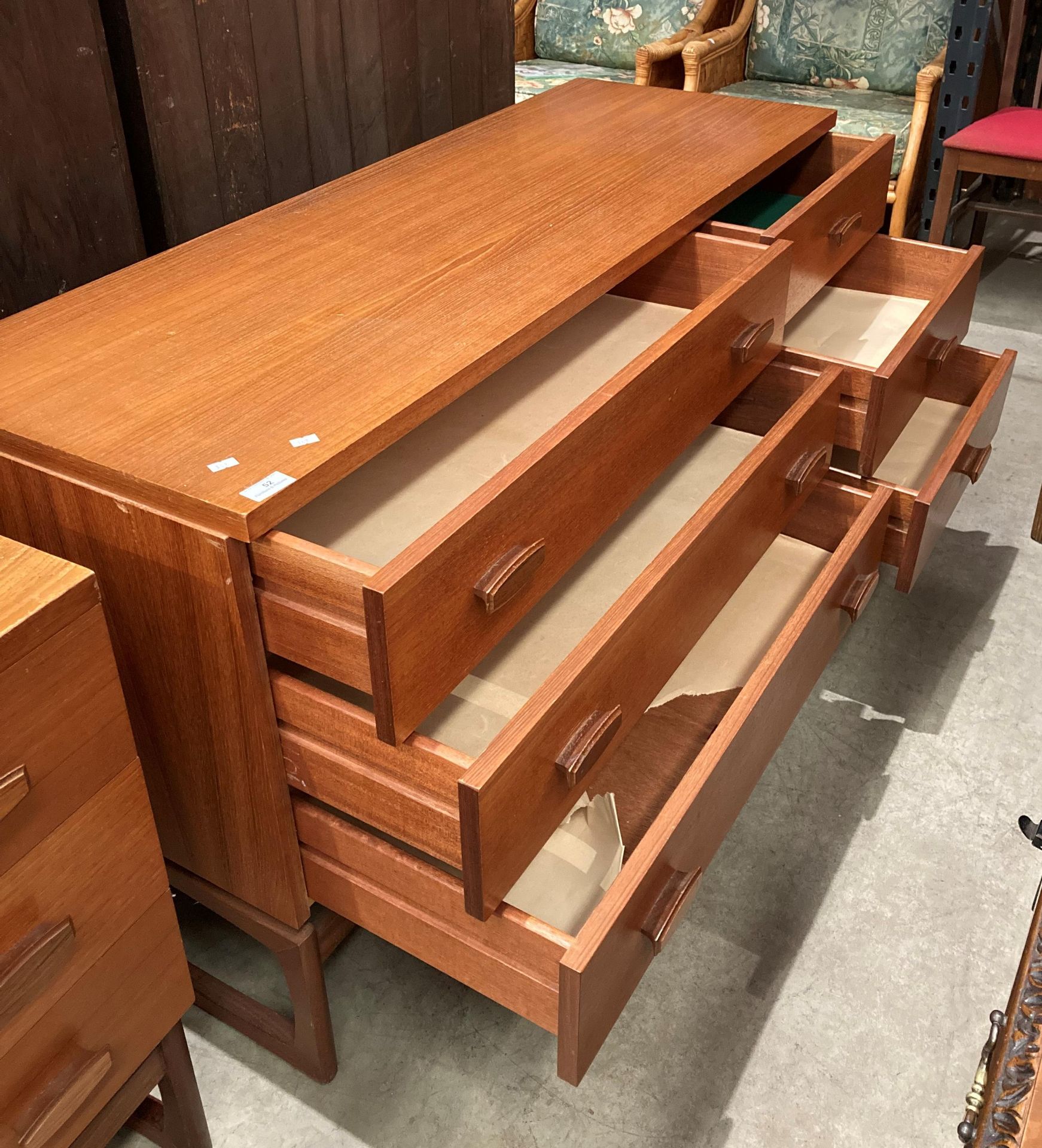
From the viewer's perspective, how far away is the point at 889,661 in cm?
183

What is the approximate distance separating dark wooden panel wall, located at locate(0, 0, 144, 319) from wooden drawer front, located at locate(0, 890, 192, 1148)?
70cm

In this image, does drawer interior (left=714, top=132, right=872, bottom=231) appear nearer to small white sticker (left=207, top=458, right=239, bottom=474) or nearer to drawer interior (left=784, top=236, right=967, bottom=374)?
drawer interior (left=784, top=236, right=967, bottom=374)

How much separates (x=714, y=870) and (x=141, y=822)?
0.82m

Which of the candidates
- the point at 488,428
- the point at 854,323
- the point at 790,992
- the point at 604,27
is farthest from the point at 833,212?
the point at 604,27

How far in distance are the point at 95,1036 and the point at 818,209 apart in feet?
4.23

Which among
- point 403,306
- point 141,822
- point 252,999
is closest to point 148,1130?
point 252,999

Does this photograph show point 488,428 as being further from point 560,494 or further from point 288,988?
point 288,988

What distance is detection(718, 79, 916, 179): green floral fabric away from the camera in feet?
9.89

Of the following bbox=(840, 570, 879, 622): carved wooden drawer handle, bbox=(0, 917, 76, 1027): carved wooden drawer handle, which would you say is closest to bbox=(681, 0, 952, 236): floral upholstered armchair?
bbox=(840, 570, 879, 622): carved wooden drawer handle

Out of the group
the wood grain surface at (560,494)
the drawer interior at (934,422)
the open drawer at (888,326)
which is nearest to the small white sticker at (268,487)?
the wood grain surface at (560,494)

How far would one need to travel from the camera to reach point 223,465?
0.88 meters

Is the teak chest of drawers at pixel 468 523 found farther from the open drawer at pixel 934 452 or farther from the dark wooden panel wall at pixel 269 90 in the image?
the dark wooden panel wall at pixel 269 90

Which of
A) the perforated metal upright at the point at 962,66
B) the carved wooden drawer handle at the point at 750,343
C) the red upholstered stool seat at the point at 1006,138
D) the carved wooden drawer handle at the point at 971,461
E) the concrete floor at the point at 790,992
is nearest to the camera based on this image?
the concrete floor at the point at 790,992

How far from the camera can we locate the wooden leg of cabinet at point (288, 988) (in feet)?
3.76
